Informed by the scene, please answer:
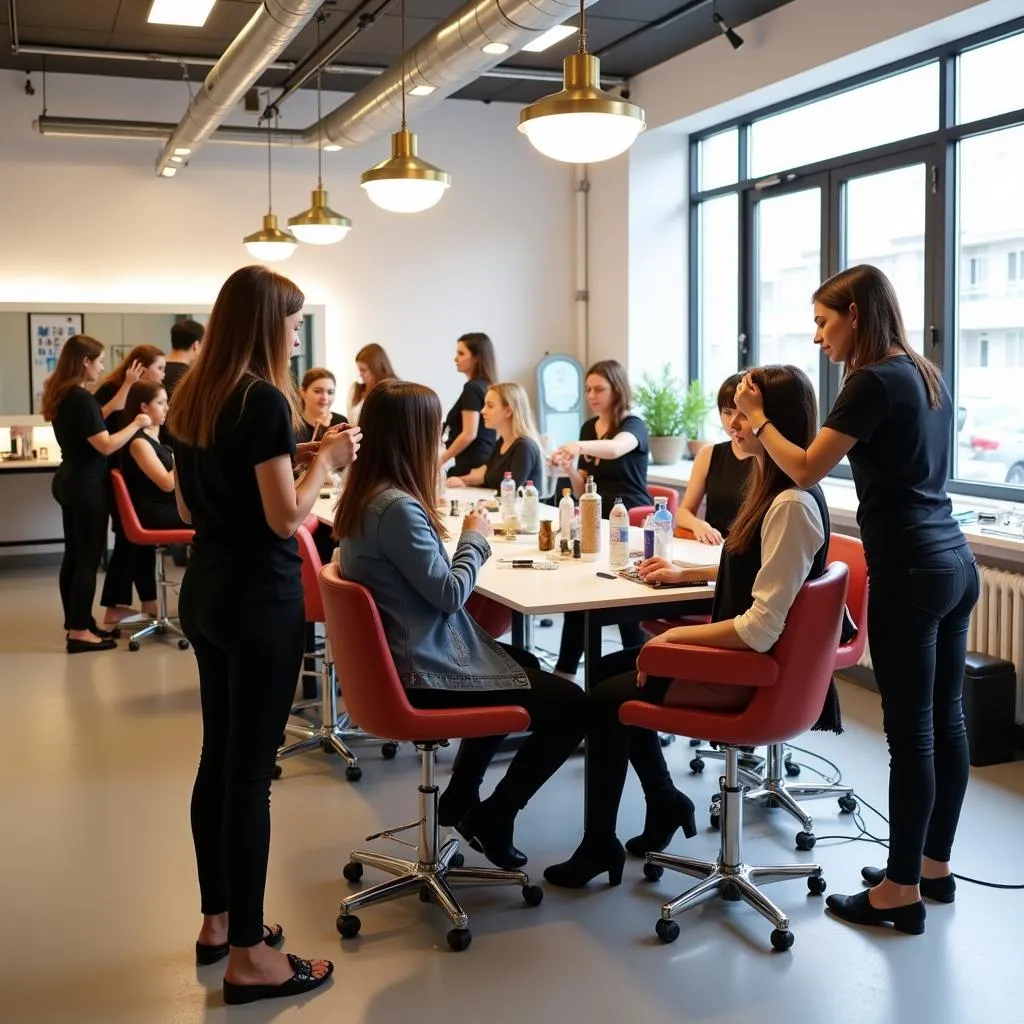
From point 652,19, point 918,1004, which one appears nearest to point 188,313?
point 652,19

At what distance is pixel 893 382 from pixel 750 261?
17.0 feet

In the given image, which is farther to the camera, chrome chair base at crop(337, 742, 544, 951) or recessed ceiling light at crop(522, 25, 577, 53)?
recessed ceiling light at crop(522, 25, 577, 53)

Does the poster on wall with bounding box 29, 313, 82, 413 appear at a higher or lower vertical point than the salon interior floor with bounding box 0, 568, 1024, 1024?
higher

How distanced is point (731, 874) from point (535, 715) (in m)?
0.67

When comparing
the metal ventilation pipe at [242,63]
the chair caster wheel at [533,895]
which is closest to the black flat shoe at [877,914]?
the chair caster wheel at [533,895]

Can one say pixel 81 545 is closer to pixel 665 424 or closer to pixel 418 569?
pixel 665 424

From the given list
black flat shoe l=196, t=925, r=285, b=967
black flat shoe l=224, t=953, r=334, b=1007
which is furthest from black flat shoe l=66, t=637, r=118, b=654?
black flat shoe l=224, t=953, r=334, b=1007

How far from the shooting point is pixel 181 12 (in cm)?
674

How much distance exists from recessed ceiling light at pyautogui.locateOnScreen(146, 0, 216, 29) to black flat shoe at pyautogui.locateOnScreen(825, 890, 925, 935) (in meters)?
5.70

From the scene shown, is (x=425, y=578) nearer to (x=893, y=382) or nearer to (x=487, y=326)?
(x=893, y=382)

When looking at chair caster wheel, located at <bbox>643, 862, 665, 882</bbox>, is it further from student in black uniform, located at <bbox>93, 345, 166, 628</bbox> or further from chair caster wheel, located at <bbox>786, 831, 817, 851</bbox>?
student in black uniform, located at <bbox>93, 345, 166, 628</bbox>

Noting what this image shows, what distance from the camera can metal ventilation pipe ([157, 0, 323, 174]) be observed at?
531 centimetres

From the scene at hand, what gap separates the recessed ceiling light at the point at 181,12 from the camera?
6566 millimetres

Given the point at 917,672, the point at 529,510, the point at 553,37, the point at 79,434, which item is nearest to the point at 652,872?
the point at 917,672
